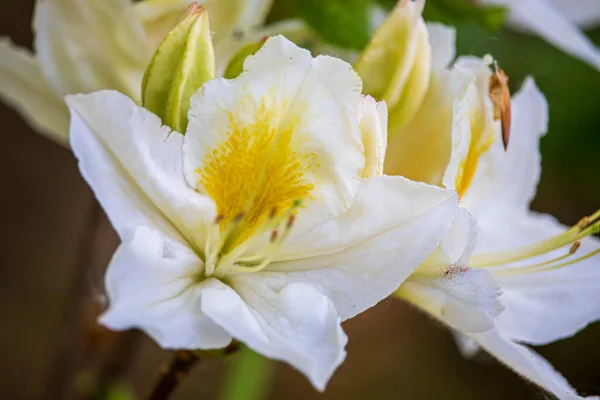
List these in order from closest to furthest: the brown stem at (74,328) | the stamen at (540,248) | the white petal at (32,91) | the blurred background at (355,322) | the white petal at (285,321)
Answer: the white petal at (285,321) < the stamen at (540,248) < the white petal at (32,91) < the brown stem at (74,328) < the blurred background at (355,322)

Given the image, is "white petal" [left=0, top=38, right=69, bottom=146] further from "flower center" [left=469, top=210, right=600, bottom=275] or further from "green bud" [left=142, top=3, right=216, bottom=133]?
"flower center" [left=469, top=210, right=600, bottom=275]

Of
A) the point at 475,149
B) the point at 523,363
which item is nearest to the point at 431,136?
the point at 475,149

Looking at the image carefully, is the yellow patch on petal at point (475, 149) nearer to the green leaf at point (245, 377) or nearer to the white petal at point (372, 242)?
the white petal at point (372, 242)

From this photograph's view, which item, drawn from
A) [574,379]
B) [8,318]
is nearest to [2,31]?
[8,318]

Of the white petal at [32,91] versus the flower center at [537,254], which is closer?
the flower center at [537,254]

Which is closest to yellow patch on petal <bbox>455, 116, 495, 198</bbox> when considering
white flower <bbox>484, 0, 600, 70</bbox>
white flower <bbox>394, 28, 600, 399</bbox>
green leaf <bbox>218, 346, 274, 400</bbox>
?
white flower <bbox>394, 28, 600, 399</bbox>

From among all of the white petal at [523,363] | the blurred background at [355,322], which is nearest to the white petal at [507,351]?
the white petal at [523,363]
